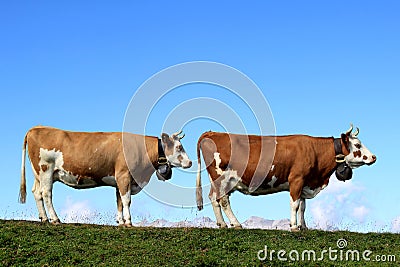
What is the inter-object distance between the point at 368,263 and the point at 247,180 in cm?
604

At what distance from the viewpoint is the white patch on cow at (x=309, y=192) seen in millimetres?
24172

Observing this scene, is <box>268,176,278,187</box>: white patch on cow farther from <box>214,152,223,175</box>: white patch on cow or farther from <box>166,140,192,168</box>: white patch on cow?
<box>166,140,192,168</box>: white patch on cow

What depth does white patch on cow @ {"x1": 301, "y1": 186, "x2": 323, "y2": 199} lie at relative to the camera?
24.2 metres

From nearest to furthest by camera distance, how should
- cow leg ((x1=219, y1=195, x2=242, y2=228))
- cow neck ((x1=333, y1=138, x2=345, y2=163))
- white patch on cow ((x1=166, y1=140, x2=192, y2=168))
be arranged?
cow leg ((x1=219, y1=195, x2=242, y2=228)) → white patch on cow ((x1=166, y1=140, x2=192, y2=168)) → cow neck ((x1=333, y1=138, x2=345, y2=163))

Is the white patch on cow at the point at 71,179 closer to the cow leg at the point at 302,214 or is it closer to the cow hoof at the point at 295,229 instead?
the cow hoof at the point at 295,229

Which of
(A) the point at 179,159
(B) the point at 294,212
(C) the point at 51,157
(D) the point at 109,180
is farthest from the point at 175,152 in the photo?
(B) the point at 294,212

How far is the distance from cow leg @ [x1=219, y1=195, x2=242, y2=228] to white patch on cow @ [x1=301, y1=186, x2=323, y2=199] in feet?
9.22

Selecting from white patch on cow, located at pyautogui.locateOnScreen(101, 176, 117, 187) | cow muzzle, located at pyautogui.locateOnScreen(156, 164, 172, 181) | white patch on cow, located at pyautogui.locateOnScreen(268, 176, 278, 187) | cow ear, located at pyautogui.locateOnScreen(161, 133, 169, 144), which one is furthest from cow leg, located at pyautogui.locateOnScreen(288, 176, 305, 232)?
white patch on cow, located at pyautogui.locateOnScreen(101, 176, 117, 187)

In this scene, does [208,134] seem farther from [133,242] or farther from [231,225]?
[133,242]

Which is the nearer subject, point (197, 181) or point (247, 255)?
point (247, 255)

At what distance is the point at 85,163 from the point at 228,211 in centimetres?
508

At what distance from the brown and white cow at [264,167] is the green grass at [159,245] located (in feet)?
6.86

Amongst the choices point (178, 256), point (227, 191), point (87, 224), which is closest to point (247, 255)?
point (178, 256)

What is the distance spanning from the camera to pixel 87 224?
893 inches
